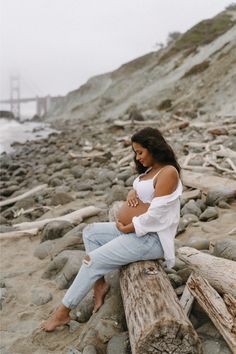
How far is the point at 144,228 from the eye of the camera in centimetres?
357

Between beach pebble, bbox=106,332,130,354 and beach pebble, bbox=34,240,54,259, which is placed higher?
beach pebble, bbox=106,332,130,354

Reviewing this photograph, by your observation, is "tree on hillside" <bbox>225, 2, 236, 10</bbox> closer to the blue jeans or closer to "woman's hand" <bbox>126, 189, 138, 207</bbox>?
"woman's hand" <bbox>126, 189, 138, 207</bbox>

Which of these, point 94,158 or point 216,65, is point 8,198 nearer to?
point 94,158

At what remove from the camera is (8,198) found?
31.5ft

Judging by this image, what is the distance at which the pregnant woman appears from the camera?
3557 mm

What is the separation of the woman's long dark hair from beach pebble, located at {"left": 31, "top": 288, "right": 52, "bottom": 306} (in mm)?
1884

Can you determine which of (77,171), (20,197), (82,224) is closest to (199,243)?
(82,224)

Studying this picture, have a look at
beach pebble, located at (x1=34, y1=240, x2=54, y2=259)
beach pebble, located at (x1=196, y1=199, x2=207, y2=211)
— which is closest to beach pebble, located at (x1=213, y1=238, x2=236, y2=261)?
beach pebble, located at (x1=196, y1=199, x2=207, y2=211)

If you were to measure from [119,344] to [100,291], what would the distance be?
73cm

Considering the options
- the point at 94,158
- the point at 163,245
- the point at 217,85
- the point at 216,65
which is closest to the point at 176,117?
the point at 217,85

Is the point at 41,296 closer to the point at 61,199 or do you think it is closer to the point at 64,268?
the point at 64,268

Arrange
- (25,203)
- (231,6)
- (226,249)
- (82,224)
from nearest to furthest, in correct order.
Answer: (226,249) < (82,224) < (25,203) < (231,6)

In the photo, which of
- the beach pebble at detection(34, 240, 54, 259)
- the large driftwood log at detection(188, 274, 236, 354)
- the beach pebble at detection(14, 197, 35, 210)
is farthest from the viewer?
the beach pebble at detection(14, 197, 35, 210)

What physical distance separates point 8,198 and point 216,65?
1928 centimetres
